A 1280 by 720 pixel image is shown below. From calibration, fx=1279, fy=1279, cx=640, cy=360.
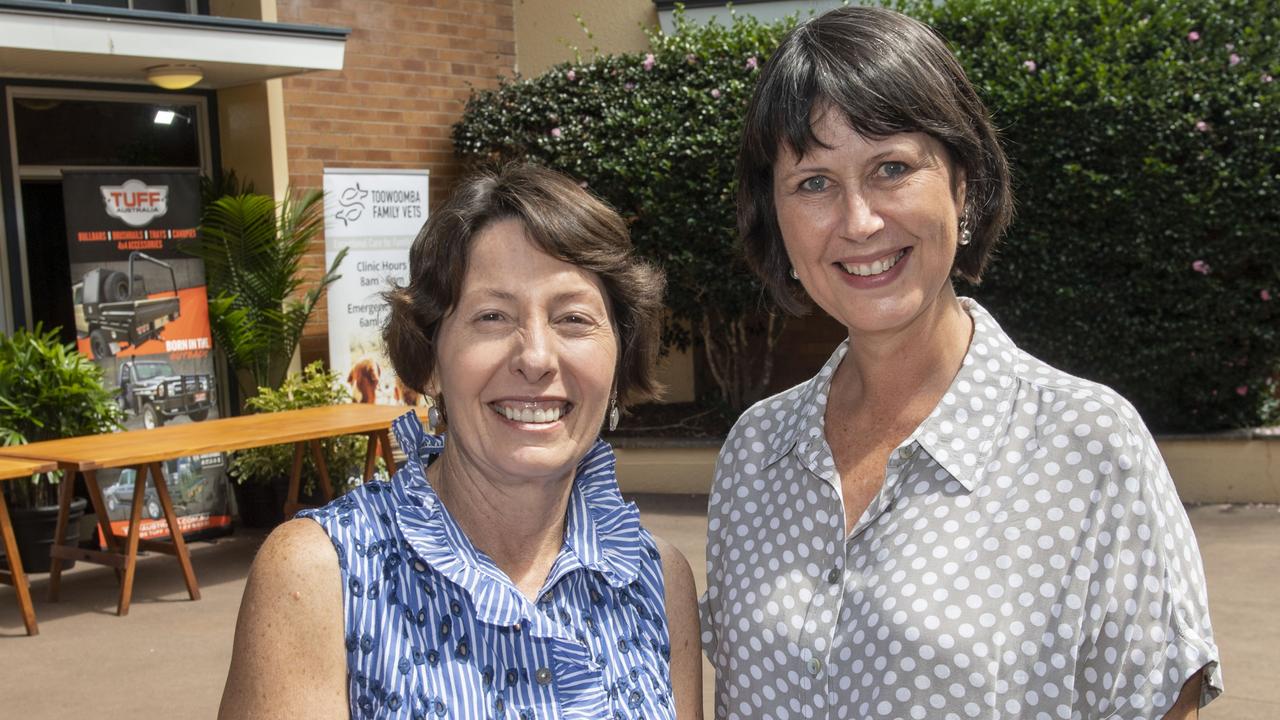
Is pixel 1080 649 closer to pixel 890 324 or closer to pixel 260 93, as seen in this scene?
pixel 890 324

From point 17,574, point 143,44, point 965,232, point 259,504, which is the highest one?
point 143,44

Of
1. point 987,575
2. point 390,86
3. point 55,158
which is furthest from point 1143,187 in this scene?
point 55,158

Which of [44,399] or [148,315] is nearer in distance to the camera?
[44,399]

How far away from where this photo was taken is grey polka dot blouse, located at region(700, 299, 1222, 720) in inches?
69.0

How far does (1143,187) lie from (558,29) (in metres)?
4.98

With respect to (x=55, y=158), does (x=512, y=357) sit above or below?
below

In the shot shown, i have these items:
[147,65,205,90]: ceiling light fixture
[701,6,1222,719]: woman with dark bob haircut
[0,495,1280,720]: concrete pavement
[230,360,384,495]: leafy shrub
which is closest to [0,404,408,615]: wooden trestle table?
[0,495,1280,720]: concrete pavement

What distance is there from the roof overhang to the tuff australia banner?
0.70 metres

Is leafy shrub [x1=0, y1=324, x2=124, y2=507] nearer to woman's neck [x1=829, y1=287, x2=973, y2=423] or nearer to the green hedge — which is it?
the green hedge

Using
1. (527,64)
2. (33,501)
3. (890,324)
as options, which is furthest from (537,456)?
(527,64)

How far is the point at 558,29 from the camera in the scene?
10562 millimetres

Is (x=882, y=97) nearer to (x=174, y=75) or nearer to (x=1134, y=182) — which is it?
(x=1134, y=182)

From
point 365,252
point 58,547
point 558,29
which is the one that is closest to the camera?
point 58,547

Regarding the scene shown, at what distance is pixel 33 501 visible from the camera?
7410 millimetres
